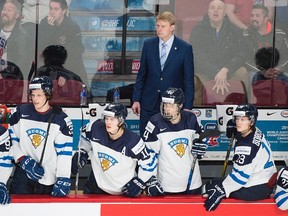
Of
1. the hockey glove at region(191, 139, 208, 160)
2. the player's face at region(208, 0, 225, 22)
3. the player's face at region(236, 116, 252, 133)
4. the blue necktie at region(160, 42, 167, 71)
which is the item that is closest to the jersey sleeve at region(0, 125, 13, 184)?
the hockey glove at region(191, 139, 208, 160)

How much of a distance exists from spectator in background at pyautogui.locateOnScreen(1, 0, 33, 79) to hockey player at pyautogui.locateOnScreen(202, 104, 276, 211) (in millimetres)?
2782

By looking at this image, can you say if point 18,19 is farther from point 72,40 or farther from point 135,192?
point 135,192

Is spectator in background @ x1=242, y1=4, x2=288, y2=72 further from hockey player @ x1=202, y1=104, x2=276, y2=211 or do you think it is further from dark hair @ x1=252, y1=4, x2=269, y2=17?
hockey player @ x1=202, y1=104, x2=276, y2=211

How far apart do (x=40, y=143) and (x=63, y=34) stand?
7.70 feet

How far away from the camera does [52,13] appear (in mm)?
9383

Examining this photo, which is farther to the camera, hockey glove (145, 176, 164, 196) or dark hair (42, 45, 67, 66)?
dark hair (42, 45, 67, 66)

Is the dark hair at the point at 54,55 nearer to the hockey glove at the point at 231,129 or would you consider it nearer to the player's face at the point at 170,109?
the player's face at the point at 170,109

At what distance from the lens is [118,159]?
285 inches

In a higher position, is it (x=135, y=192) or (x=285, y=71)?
(x=285, y=71)

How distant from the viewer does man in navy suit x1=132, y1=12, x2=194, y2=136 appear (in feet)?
27.5

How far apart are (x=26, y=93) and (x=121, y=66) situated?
0.92 metres

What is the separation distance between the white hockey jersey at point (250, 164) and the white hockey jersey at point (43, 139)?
3.82 feet

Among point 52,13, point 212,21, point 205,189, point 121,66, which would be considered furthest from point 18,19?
point 205,189

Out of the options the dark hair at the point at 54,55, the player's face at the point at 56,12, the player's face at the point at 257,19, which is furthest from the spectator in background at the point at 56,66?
the player's face at the point at 257,19
